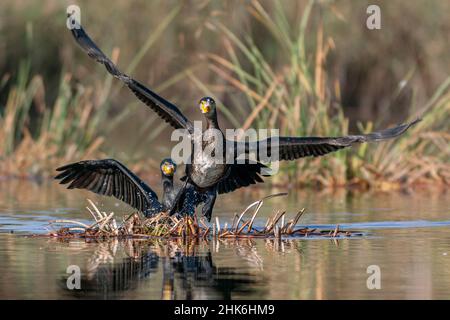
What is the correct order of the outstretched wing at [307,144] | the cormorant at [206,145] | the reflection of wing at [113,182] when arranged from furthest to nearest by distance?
the reflection of wing at [113,182] → the cormorant at [206,145] → the outstretched wing at [307,144]

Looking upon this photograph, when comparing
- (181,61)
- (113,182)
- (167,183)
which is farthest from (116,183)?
(181,61)

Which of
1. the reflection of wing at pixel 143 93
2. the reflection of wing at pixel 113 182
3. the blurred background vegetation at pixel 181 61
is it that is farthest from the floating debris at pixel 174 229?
the blurred background vegetation at pixel 181 61

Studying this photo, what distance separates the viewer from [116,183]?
12.8 meters

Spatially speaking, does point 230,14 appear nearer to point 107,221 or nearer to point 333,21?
point 333,21

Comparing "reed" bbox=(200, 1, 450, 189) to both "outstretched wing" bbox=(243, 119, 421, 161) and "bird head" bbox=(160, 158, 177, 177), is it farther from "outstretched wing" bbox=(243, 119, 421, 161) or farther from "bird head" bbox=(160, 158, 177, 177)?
"outstretched wing" bbox=(243, 119, 421, 161)

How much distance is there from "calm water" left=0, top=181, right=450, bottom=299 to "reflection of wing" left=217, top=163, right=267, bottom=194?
0.85 metres

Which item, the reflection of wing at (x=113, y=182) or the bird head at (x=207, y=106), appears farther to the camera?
the reflection of wing at (x=113, y=182)

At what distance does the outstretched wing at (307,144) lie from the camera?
37.3ft

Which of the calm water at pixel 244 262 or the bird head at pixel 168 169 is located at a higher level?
the bird head at pixel 168 169

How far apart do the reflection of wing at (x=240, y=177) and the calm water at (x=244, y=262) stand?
0.85 metres

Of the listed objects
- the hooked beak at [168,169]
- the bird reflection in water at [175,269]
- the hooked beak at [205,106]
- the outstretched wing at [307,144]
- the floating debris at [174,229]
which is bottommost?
the bird reflection in water at [175,269]

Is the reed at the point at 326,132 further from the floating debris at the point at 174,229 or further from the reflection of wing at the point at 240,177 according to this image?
the floating debris at the point at 174,229

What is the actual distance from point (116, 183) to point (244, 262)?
3.33 metres
